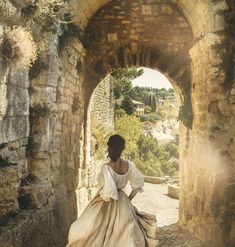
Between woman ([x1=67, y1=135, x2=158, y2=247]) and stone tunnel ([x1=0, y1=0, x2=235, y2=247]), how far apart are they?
68 centimetres

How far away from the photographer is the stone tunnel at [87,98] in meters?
3.92

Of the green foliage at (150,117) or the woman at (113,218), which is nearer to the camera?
the woman at (113,218)

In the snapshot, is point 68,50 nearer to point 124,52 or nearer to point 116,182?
point 124,52

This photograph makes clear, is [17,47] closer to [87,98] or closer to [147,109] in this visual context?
[87,98]

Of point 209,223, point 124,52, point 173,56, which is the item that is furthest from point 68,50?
point 209,223

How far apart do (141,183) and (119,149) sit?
0.45 m

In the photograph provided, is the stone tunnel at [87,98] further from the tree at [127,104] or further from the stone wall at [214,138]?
the tree at [127,104]

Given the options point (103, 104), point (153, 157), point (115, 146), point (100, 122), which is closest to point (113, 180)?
point (115, 146)

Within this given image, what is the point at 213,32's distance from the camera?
5.50 meters

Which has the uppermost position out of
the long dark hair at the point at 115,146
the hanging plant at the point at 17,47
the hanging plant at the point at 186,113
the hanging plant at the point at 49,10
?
the hanging plant at the point at 49,10

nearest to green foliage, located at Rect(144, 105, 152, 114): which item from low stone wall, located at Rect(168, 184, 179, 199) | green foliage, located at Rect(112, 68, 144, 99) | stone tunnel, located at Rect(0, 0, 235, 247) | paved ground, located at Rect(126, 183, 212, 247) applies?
green foliage, located at Rect(112, 68, 144, 99)

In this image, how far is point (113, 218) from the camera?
12.2ft

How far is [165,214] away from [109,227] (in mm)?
5460

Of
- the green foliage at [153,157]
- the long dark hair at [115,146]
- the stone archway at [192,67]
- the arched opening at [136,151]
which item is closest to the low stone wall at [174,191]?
the arched opening at [136,151]
